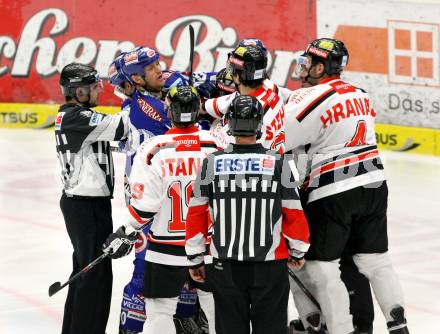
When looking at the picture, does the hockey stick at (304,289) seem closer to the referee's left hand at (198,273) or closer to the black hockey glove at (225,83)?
the referee's left hand at (198,273)

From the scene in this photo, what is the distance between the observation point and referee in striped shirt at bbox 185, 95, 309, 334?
4.65 metres

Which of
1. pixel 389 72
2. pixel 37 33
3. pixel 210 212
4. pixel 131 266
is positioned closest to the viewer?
pixel 210 212

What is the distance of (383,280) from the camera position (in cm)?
558

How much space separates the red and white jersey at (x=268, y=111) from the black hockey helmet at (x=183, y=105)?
1.37 feet

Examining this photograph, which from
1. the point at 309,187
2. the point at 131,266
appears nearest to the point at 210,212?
the point at 309,187

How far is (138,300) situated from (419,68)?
5.72 meters

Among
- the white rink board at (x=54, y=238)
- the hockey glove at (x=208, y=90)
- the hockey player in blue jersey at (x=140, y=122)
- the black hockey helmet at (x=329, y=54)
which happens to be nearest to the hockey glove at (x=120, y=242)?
the hockey player in blue jersey at (x=140, y=122)

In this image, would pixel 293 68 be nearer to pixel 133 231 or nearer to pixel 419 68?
pixel 419 68

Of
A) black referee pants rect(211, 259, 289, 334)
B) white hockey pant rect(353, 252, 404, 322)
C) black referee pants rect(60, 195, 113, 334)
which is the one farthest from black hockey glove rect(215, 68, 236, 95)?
black referee pants rect(211, 259, 289, 334)

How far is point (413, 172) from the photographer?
397 inches

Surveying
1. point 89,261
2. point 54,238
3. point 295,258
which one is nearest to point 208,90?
point 89,261

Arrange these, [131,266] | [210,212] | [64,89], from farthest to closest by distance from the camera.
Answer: [131,266] → [64,89] → [210,212]

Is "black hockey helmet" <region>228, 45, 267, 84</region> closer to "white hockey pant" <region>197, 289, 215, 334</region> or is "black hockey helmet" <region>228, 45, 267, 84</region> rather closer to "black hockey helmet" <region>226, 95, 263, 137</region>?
"black hockey helmet" <region>226, 95, 263, 137</region>

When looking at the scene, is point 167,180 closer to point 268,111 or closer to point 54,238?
point 268,111
